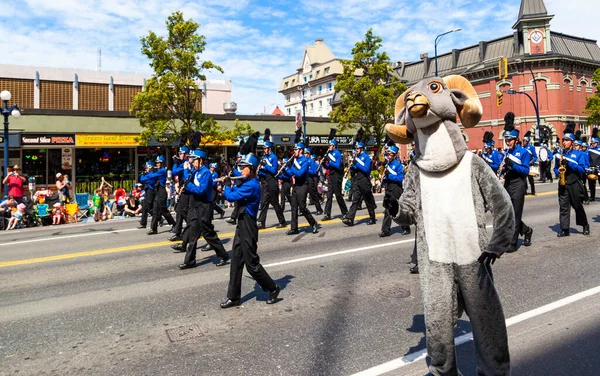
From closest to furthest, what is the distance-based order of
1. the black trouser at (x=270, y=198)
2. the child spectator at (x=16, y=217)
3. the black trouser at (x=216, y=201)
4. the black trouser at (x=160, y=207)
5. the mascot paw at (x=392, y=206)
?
the mascot paw at (x=392, y=206) → the black trouser at (x=160, y=207) → the black trouser at (x=270, y=198) → the black trouser at (x=216, y=201) → the child spectator at (x=16, y=217)

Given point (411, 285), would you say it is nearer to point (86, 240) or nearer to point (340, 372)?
point (340, 372)

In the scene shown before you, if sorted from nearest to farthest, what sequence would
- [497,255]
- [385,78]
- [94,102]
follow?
[497,255] < [385,78] < [94,102]

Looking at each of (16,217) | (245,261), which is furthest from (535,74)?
(245,261)

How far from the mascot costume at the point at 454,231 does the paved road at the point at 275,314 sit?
0.75 metres

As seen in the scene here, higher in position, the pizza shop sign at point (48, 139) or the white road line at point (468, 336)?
the pizza shop sign at point (48, 139)

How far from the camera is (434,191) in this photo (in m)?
3.05

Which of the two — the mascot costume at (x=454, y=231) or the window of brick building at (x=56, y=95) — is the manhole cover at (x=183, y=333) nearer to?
the mascot costume at (x=454, y=231)

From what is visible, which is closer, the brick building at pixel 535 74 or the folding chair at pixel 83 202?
the folding chair at pixel 83 202

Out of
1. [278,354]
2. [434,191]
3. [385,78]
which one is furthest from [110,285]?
[385,78]

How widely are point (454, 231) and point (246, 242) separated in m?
3.11

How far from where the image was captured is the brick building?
42.2 meters

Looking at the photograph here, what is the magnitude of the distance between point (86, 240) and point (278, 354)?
342 inches

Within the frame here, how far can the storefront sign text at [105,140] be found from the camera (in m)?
24.0

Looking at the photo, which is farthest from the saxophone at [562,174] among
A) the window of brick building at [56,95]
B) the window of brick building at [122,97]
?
the window of brick building at [56,95]
